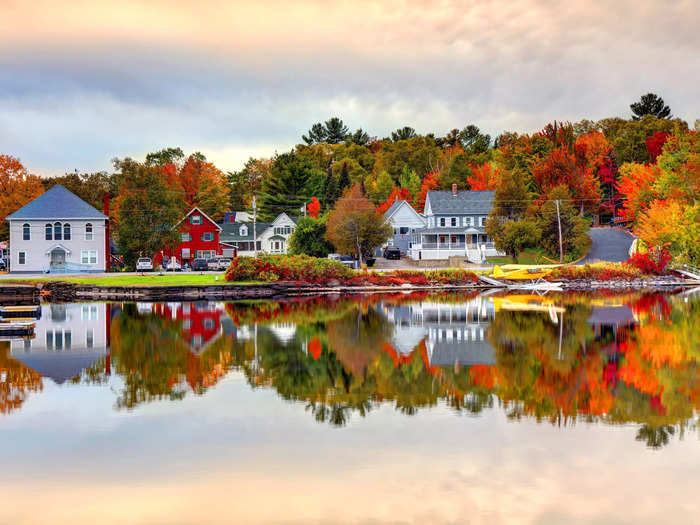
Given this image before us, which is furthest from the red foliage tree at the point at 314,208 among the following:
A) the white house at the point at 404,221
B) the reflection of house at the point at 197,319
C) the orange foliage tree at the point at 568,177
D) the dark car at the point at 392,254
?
the reflection of house at the point at 197,319

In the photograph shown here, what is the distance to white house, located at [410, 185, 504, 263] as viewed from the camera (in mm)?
97312

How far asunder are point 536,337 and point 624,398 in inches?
489

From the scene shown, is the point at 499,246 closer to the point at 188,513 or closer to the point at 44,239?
the point at 44,239

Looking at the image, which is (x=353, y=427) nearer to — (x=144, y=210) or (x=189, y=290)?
(x=189, y=290)

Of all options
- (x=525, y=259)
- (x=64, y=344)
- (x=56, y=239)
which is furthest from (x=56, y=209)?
(x=64, y=344)

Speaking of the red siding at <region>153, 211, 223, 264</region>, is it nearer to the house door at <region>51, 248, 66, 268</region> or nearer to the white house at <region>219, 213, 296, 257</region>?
the white house at <region>219, 213, 296, 257</region>

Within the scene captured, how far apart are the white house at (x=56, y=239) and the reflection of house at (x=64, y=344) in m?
38.7

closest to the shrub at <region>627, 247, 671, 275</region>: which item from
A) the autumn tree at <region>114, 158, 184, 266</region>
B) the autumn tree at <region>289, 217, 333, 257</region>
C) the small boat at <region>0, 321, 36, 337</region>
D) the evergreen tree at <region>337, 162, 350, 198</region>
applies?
the autumn tree at <region>289, 217, 333, 257</region>

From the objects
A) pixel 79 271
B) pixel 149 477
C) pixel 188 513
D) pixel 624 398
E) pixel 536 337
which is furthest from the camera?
pixel 79 271

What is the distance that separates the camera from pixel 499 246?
86.4 metres

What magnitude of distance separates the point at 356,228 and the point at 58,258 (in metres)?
34.3

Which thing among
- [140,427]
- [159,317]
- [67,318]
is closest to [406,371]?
[140,427]

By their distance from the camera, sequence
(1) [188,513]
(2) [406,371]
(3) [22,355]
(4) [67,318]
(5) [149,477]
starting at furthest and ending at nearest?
(4) [67,318]
(3) [22,355]
(2) [406,371]
(5) [149,477]
(1) [188,513]

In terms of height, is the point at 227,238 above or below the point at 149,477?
above
